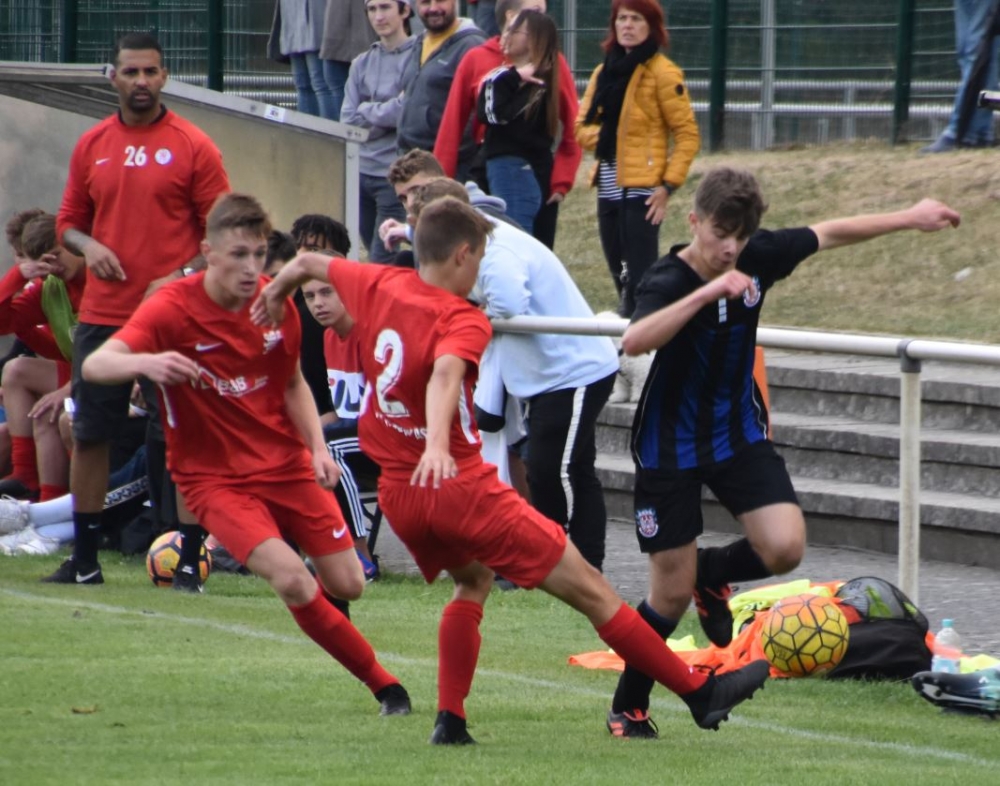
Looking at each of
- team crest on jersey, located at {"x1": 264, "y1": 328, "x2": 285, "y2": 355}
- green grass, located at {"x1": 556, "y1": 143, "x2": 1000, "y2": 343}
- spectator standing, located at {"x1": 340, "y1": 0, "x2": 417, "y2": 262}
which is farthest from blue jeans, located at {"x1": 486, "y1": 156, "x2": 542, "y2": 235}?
team crest on jersey, located at {"x1": 264, "y1": 328, "x2": 285, "y2": 355}

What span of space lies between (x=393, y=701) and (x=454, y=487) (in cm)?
103

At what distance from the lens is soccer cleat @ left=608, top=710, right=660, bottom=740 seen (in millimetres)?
6270

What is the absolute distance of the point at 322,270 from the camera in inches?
241

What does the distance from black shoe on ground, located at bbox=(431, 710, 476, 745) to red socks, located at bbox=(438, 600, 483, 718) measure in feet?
0.06

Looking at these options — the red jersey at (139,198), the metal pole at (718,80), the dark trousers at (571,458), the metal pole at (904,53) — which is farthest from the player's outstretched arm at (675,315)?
the metal pole at (718,80)

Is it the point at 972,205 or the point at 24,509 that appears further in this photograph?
the point at 972,205

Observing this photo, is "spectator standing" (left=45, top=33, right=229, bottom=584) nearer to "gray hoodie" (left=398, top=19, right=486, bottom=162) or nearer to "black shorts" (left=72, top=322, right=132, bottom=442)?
"black shorts" (left=72, top=322, right=132, bottom=442)

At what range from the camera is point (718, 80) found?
55.6 ft

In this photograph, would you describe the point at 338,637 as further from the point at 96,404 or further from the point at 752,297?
the point at 96,404

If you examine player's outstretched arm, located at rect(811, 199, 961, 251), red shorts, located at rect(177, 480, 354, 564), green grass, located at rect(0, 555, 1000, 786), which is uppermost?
player's outstretched arm, located at rect(811, 199, 961, 251)

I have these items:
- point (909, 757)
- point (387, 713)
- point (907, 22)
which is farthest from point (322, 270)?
point (907, 22)

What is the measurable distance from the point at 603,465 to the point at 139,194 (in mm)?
3676

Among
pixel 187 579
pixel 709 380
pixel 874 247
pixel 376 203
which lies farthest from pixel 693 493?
pixel 874 247

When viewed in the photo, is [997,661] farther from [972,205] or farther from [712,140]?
[712,140]
